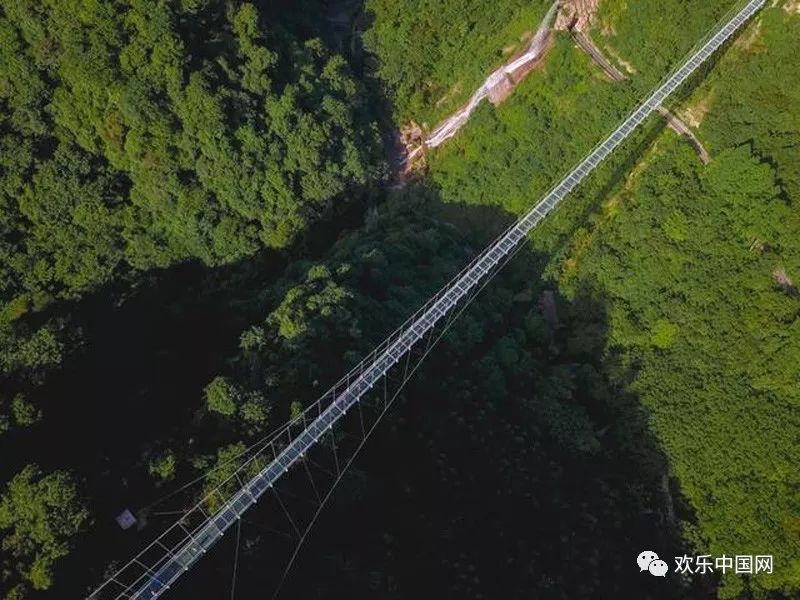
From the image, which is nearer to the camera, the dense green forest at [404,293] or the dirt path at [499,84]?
the dense green forest at [404,293]

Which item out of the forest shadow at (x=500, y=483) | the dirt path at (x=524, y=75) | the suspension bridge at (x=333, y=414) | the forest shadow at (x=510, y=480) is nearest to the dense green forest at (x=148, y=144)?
the dirt path at (x=524, y=75)

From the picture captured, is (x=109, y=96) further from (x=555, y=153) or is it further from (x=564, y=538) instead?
(x=564, y=538)

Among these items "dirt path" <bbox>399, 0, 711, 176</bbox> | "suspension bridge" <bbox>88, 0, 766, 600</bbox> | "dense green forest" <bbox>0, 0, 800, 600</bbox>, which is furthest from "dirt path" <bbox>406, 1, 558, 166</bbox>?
"suspension bridge" <bbox>88, 0, 766, 600</bbox>

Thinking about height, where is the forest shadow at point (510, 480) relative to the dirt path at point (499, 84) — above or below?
below

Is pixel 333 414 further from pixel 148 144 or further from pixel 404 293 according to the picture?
pixel 148 144

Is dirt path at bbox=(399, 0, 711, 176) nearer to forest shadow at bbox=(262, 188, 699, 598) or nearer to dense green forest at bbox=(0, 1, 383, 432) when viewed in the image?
dense green forest at bbox=(0, 1, 383, 432)

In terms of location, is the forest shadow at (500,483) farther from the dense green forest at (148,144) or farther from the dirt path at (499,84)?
the dirt path at (499,84)

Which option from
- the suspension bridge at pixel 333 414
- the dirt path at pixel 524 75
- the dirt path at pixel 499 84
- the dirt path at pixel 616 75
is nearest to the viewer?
the suspension bridge at pixel 333 414

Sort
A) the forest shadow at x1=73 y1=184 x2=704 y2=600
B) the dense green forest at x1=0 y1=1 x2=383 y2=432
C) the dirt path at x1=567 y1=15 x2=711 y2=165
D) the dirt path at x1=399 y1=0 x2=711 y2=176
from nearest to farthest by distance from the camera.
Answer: the forest shadow at x1=73 y1=184 x2=704 y2=600
the dense green forest at x1=0 y1=1 x2=383 y2=432
the dirt path at x1=567 y1=15 x2=711 y2=165
the dirt path at x1=399 y1=0 x2=711 y2=176
